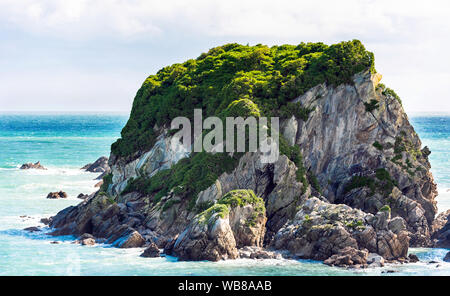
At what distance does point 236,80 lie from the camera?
66938 millimetres

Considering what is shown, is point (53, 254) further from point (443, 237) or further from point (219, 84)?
point (443, 237)

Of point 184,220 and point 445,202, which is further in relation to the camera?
point 445,202

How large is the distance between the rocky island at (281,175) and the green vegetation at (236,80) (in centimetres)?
13

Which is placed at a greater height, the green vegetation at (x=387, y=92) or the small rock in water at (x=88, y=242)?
the green vegetation at (x=387, y=92)

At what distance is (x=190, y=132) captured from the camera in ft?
225

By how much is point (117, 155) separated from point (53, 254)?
2169 cm

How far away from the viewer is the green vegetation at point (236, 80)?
64312 mm

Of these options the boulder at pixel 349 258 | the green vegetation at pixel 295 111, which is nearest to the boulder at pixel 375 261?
the boulder at pixel 349 258

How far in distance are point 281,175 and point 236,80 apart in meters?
13.3

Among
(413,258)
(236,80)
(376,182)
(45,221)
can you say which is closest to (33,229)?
(45,221)

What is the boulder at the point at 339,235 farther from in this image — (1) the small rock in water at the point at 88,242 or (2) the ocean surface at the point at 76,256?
(1) the small rock in water at the point at 88,242

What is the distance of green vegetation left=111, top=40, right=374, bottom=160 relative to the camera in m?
64.3

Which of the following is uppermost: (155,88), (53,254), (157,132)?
(155,88)
